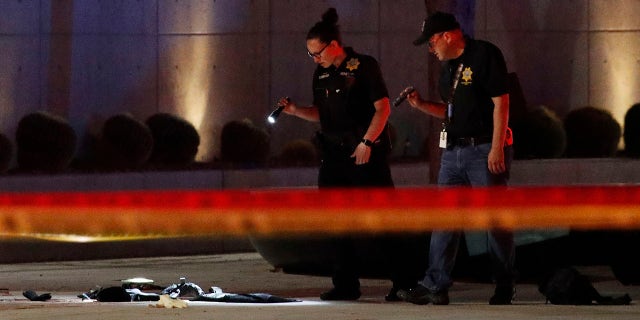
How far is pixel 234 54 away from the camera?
2295 cm

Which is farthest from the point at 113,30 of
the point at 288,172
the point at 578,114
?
the point at 578,114

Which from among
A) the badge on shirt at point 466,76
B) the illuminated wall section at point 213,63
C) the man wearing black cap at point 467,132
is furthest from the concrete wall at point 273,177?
the badge on shirt at point 466,76

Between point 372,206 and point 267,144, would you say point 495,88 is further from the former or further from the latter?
point 267,144

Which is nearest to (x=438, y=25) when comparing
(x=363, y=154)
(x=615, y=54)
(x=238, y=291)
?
(x=363, y=154)

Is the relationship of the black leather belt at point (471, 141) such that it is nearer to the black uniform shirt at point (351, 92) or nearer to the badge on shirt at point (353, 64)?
the black uniform shirt at point (351, 92)

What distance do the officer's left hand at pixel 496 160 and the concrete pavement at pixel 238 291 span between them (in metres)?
0.83

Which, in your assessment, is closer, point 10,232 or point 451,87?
point 451,87

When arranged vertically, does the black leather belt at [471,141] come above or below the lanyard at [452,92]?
below

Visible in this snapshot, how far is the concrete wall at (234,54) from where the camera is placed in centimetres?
2145

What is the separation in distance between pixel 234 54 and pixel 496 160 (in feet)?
39.6

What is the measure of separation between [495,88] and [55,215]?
494cm

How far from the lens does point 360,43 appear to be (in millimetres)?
23969

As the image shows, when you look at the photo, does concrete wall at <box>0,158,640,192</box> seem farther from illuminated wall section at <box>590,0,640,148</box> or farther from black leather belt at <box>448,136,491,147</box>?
black leather belt at <box>448,136,491,147</box>

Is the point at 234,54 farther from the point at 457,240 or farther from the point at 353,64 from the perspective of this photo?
the point at 457,240
